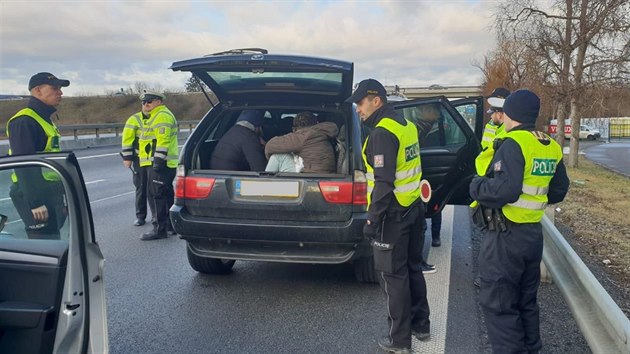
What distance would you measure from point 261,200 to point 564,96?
15.7 metres

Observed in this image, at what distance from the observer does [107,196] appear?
10.0 meters

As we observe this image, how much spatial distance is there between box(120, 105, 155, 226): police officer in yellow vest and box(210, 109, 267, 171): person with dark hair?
2.33 m

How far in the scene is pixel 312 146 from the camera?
15.0 feet

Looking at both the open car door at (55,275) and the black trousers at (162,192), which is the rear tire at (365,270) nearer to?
the open car door at (55,275)

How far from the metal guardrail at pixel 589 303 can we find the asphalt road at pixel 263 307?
0.69 meters

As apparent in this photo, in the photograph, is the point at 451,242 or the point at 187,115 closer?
the point at 451,242

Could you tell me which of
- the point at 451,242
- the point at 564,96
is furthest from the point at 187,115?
the point at 451,242

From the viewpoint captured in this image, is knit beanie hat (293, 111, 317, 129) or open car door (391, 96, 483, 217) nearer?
knit beanie hat (293, 111, 317, 129)

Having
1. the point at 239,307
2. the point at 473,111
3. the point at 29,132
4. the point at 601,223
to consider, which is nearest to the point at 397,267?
the point at 239,307

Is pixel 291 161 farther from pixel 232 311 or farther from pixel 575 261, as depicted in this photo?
pixel 575 261

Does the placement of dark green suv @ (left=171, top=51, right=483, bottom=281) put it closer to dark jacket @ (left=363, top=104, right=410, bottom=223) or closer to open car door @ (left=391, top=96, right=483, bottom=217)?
dark jacket @ (left=363, top=104, right=410, bottom=223)

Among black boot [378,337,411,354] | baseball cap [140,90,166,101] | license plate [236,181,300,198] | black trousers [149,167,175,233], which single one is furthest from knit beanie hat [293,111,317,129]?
baseball cap [140,90,166,101]

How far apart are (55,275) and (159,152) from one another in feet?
13.7

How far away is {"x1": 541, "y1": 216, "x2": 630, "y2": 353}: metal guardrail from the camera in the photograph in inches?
97.2
